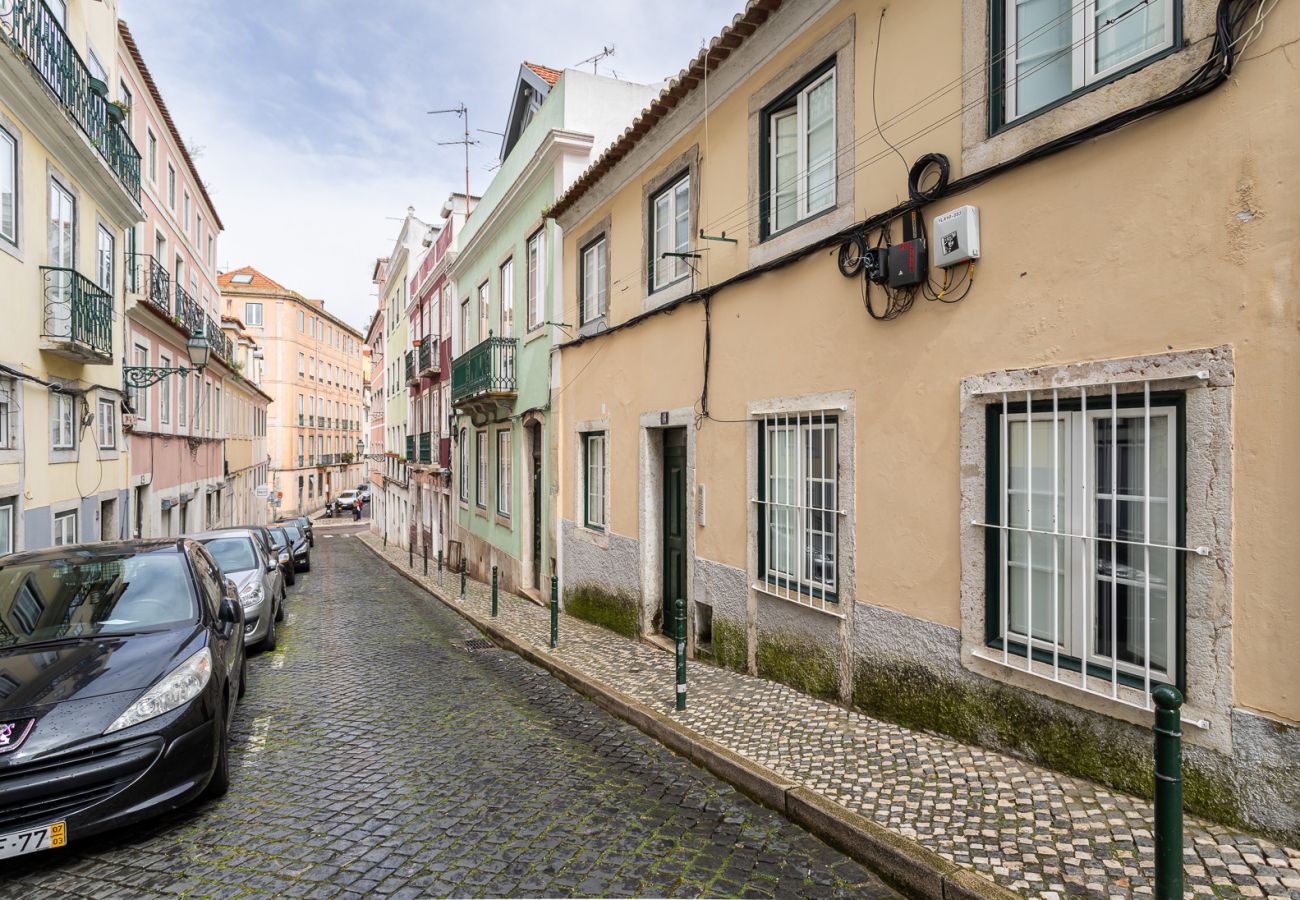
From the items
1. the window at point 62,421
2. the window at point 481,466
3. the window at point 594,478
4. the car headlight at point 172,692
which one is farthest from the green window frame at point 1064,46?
the window at point 481,466

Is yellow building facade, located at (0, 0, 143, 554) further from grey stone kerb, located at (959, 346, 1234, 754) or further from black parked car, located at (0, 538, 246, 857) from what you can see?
grey stone kerb, located at (959, 346, 1234, 754)

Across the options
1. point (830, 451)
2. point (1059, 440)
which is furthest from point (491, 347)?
point (1059, 440)

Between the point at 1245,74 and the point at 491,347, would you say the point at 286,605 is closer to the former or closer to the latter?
the point at 491,347

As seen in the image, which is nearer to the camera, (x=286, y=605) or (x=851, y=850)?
(x=851, y=850)

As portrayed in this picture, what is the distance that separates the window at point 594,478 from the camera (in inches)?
425

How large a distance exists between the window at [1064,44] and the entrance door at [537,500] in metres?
10.2

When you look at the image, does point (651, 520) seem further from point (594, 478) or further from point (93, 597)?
point (93, 597)

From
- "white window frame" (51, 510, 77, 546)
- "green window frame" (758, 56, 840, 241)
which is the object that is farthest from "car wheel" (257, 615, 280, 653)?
"green window frame" (758, 56, 840, 241)

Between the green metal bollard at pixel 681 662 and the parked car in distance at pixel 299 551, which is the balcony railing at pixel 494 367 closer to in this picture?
the green metal bollard at pixel 681 662

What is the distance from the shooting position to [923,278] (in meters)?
5.05

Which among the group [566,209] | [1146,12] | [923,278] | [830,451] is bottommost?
[830,451]

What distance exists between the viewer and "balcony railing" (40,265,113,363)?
33.9ft

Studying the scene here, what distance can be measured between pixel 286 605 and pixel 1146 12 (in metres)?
15.1

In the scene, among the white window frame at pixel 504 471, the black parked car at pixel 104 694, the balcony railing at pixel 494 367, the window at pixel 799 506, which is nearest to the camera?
the black parked car at pixel 104 694
